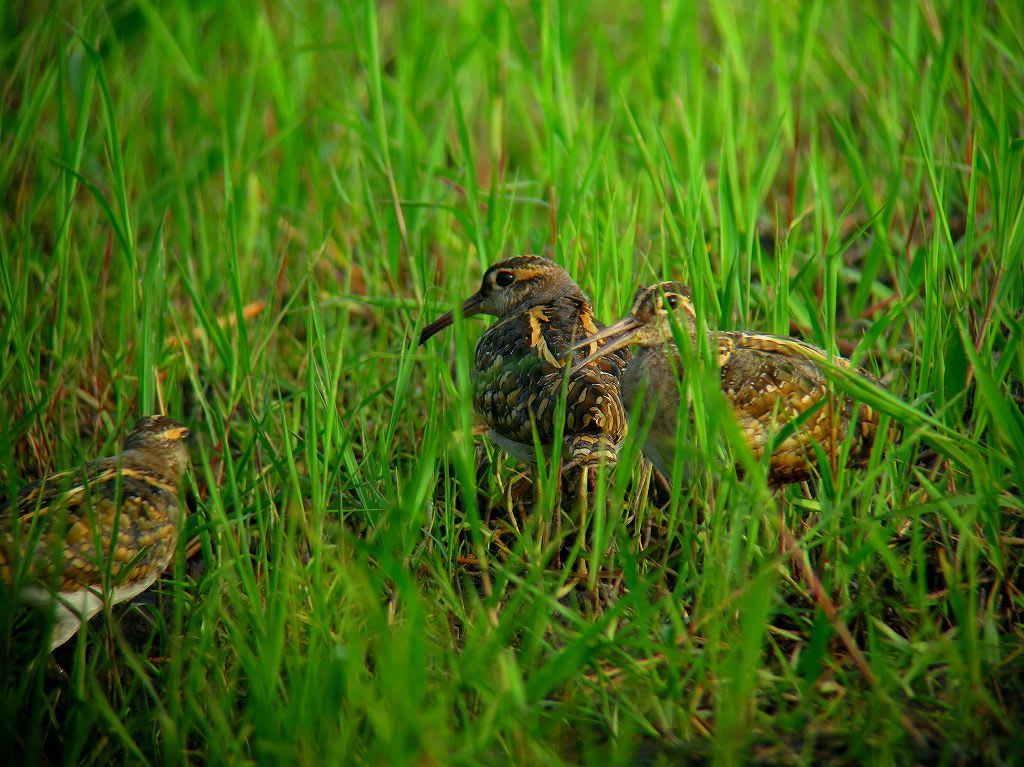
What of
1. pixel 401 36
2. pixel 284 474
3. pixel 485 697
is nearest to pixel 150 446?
pixel 284 474

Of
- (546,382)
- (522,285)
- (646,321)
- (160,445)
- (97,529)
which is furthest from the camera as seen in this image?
(522,285)

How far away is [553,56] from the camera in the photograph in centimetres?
534

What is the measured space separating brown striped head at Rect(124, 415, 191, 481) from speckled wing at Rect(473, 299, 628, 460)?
1135 millimetres

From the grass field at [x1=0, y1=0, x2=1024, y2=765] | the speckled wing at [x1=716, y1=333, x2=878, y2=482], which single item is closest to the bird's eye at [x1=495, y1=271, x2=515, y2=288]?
the grass field at [x1=0, y1=0, x2=1024, y2=765]

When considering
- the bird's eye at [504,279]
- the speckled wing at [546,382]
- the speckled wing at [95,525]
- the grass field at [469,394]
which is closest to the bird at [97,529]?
the speckled wing at [95,525]

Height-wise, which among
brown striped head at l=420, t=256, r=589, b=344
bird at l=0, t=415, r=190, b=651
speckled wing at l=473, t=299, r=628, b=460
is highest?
brown striped head at l=420, t=256, r=589, b=344

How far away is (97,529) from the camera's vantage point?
3479 mm

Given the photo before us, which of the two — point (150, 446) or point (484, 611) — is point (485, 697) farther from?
point (150, 446)

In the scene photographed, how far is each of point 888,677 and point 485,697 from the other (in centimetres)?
104

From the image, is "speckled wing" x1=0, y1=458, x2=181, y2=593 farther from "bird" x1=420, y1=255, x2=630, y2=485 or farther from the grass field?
"bird" x1=420, y1=255, x2=630, y2=485

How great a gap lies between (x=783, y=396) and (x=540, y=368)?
34.9 inches

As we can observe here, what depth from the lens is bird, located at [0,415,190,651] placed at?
130 inches

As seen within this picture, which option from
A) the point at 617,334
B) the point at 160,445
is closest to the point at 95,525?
the point at 160,445

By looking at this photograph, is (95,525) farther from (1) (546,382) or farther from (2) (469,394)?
(1) (546,382)
